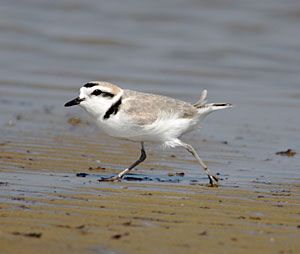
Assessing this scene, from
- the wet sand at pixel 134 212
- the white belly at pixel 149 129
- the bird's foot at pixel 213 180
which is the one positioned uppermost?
the white belly at pixel 149 129

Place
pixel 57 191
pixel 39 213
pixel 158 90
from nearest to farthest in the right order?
pixel 39 213 → pixel 57 191 → pixel 158 90

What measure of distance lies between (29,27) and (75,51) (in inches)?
87.2

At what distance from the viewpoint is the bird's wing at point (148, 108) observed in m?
8.14

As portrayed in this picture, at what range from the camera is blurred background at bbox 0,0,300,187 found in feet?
35.3

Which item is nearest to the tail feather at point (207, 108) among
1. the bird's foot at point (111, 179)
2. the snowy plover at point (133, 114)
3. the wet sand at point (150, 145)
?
the snowy plover at point (133, 114)

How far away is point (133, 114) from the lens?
813 cm

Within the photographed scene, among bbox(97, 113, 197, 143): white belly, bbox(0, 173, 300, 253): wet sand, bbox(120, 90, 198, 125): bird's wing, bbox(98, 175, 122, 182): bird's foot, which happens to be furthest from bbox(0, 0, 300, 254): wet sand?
bbox(120, 90, 198, 125): bird's wing

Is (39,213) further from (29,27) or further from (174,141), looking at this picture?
(29,27)

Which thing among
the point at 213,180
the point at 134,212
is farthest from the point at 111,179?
the point at 134,212

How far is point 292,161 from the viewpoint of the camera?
9484 millimetres

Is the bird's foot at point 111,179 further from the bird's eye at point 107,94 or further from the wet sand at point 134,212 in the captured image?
the bird's eye at point 107,94

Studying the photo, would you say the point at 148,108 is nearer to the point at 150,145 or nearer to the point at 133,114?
the point at 133,114

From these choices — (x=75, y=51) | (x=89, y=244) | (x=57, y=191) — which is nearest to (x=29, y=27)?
(x=75, y=51)

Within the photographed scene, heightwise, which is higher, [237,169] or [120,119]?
[120,119]
